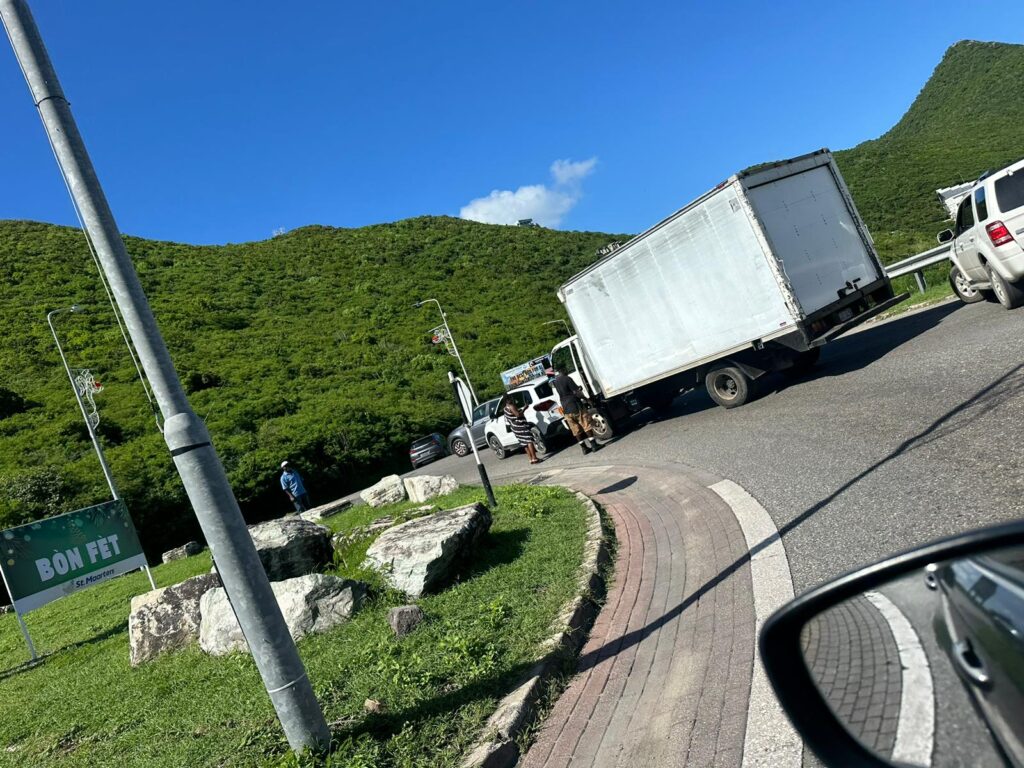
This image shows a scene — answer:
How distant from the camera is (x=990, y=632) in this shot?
125 cm

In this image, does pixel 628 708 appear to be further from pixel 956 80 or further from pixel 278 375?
pixel 956 80

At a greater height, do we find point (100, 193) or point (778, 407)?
point (100, 193)

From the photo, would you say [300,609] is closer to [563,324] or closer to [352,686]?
[352,686]

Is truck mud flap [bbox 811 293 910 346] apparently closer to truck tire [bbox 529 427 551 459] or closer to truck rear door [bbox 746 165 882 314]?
truck rear door [bbox 746 165 882 314]

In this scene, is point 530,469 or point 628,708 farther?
point 530,469

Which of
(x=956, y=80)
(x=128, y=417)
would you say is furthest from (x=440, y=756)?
(x=956, y=80)

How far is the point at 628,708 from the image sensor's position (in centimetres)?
408

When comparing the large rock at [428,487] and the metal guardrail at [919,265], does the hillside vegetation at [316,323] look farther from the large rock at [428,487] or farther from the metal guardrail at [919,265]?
the metal guardrail at [919,265]

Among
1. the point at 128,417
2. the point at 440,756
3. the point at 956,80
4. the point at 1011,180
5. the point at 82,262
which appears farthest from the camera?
the point at 956,80

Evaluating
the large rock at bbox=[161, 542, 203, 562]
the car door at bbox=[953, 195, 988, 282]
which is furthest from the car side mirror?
the large rock at bbox=[161, 542, 203, 562]

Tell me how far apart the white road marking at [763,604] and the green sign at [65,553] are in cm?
891

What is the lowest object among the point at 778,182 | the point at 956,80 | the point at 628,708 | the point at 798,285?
the point at 628,708

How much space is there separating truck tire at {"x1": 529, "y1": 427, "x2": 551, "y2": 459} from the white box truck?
8.75 feet

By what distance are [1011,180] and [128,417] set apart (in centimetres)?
3168
